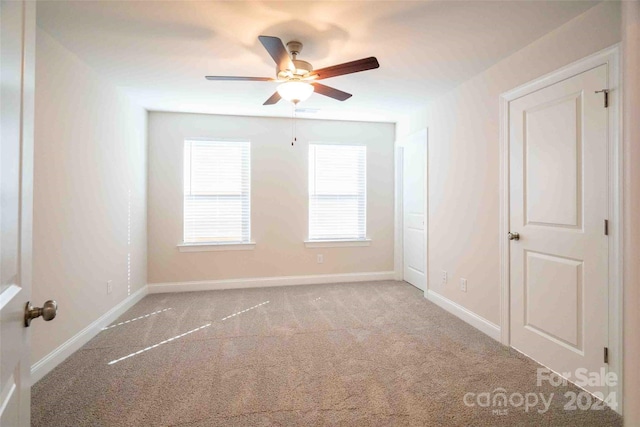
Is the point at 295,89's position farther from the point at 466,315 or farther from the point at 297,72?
the point at 466,315

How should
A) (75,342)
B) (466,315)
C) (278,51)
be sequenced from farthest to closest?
1. (466,315)
2. (75,342)
3. (278,51)

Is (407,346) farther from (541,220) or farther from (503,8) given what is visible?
(503,8)

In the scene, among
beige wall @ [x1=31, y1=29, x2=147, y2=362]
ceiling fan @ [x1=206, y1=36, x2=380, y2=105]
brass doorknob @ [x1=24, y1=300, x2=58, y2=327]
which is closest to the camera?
brass doorknob @ [x1=24, y1=300, x2=58, y2=327]

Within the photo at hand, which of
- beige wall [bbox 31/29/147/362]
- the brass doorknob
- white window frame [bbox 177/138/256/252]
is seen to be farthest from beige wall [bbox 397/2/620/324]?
beige wall [bbox 31/29/147/362]

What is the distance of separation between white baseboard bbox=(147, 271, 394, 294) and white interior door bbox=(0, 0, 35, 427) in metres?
3.51

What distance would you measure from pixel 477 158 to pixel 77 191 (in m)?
3.66

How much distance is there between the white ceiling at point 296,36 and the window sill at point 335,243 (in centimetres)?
223

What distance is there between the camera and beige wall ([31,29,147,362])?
85.8 inches

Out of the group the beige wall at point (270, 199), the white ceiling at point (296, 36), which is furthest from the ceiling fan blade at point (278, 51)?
the beige wall at point (270, 199)

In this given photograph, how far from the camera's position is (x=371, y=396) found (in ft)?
6.29

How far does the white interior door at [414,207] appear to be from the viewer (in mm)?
4168

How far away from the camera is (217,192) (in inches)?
170

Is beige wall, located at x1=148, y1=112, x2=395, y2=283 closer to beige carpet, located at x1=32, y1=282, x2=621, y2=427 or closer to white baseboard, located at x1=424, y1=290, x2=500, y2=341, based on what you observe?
beige carpet, located at x1=32, y1=282, x2=621, y2=427

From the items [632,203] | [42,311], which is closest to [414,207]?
[632,203]
